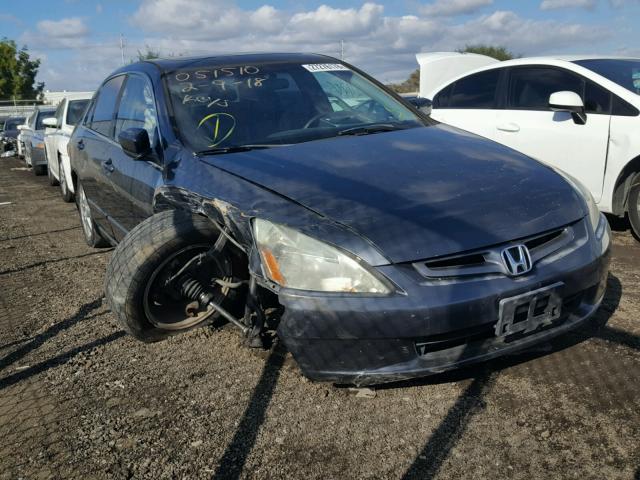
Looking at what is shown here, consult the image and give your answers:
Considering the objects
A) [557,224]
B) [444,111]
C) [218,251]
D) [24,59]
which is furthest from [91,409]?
[24,59]

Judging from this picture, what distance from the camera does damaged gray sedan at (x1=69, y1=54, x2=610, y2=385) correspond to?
2.55 m

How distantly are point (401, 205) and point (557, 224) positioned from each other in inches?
29.1

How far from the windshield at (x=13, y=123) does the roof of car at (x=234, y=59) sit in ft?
67.9

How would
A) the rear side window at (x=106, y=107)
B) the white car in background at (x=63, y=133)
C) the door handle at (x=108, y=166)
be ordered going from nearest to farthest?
the door handle at (x=108, y=166) < the rear side window at (x=106, y=107) < the white car in background at (x=63, y=133)

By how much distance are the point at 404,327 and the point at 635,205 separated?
145 inches

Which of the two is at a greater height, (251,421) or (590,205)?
(590,205)

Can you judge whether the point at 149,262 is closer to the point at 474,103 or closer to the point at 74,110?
the point at 474,103

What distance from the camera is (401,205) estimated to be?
2783 millimetres

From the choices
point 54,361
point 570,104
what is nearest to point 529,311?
point 54,361

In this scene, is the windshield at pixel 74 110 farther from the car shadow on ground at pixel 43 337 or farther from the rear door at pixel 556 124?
the rear door at pixel 556 124

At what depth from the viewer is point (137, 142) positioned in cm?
381

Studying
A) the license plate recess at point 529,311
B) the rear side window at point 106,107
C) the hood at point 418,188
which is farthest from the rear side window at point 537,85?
the rear side window at point 106,107

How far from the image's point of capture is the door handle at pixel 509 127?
6176 mm

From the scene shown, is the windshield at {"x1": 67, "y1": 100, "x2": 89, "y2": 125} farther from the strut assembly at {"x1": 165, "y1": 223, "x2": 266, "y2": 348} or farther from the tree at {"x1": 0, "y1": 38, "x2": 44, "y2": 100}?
the tree at {"x1": 0, "y1": 38, "x2": 44, "y2": 100}
